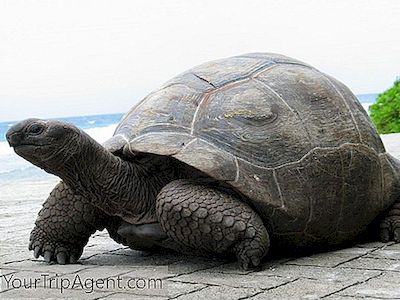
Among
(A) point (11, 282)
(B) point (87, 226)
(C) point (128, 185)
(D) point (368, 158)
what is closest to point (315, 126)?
(D) point (368, 158)

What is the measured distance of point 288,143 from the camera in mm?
4023

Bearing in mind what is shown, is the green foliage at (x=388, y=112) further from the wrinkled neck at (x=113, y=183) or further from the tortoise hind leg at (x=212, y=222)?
the tortoise hind leg at (x=212, y=222)

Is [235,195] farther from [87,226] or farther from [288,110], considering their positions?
[87,226]

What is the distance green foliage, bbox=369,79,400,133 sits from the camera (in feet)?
51.0

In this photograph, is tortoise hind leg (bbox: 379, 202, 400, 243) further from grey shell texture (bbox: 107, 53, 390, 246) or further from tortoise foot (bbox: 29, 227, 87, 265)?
tortoise foot (bbox: 29, 227, 87, 265)

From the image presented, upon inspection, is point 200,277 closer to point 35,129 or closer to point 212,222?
point 212,222

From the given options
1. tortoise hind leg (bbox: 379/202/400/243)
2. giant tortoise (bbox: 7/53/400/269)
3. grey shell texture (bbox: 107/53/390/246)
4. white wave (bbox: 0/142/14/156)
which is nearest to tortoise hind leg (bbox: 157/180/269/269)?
giant tortoise (bbox: 7/53/400/269)

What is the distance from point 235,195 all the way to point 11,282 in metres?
1.16

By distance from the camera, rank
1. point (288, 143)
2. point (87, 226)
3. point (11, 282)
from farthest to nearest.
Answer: point (87, 226) < point (288, 143) < point (11, 282)

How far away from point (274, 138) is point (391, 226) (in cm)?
104

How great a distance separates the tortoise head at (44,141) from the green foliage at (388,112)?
12.2m

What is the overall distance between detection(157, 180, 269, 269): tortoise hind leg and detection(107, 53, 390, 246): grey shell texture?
113 millimetres

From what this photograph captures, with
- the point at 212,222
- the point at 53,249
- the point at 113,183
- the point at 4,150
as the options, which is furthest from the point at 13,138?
the point at 4,150

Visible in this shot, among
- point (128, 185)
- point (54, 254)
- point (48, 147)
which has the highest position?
point (48, 147)
